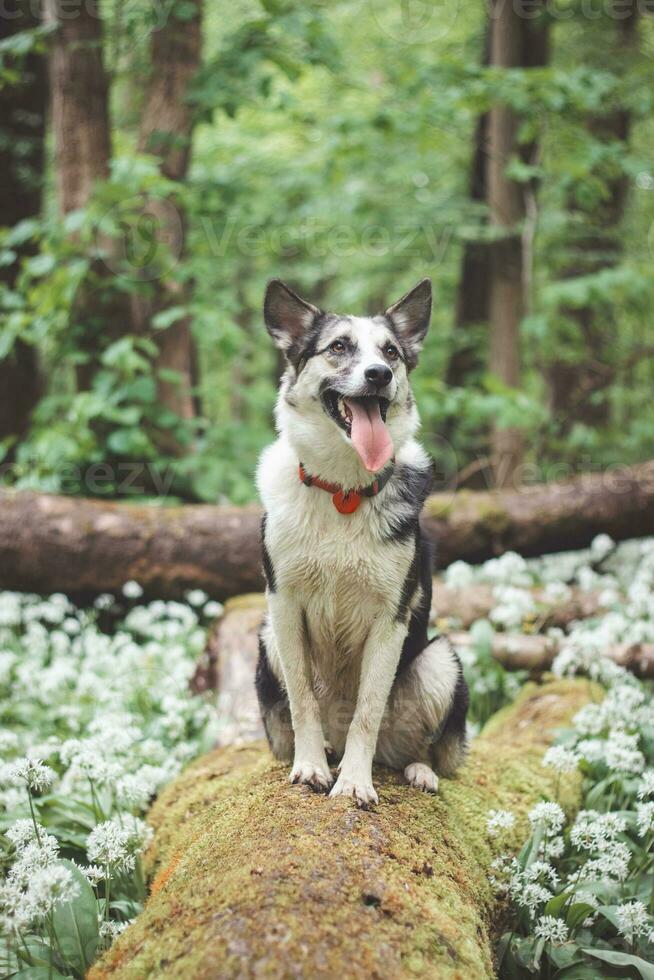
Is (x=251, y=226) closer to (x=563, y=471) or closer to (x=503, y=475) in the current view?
(x=503, y=475)

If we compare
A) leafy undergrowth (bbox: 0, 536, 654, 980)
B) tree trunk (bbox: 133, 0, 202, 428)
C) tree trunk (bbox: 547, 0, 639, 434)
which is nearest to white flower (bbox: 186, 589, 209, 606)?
leafy undergrowth (bbox: 0, 536, 654, 980)

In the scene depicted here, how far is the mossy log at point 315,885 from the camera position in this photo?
207 centimetres

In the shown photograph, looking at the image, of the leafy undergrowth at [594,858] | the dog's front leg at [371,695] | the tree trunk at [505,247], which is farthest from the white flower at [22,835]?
the tree trunk at [505,247]

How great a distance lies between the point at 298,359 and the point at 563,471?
821 cm

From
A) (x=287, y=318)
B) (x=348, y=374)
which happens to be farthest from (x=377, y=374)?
(x=287, y=318)

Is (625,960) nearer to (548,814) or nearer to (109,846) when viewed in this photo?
(548,814)

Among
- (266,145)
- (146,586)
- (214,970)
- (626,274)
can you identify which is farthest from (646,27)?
(214,970)

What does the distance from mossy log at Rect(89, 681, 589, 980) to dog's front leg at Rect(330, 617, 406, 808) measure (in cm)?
17

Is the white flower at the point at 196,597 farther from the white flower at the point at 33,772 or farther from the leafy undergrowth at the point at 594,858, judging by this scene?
the white flower at the point at 33,772

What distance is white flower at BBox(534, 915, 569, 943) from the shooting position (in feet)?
9.07

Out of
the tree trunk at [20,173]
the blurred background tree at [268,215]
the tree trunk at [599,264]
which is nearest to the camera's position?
the blurred background tree at [268,215]

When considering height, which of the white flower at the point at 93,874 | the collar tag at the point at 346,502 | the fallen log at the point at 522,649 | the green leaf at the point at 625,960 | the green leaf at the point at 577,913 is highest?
the collar tag at the point at 346,502

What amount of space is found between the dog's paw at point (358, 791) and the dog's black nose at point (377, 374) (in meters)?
1.62

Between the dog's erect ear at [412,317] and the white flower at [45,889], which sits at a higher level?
the dog's erect ear at [412,317]
